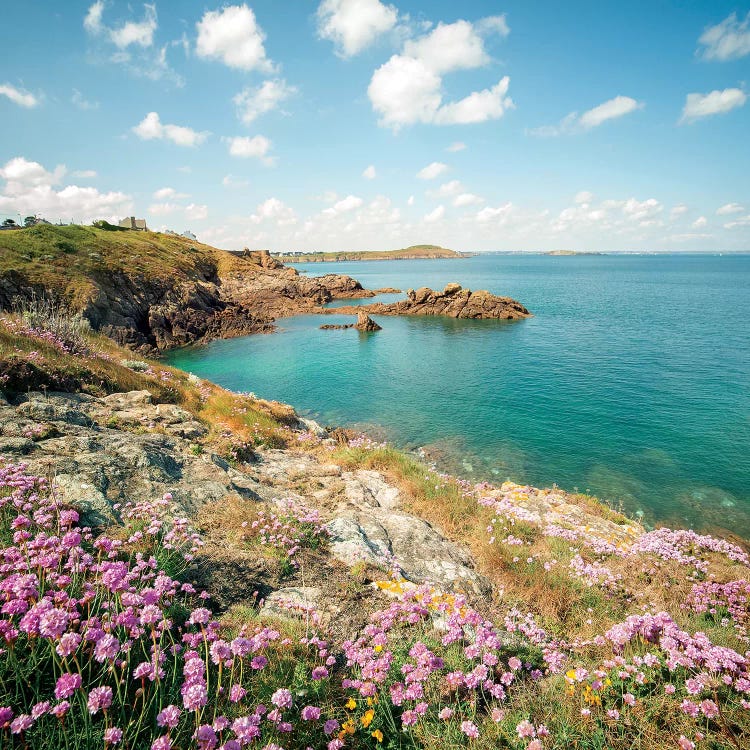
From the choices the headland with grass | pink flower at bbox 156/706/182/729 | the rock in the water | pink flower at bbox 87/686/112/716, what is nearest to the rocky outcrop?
the rock in the water

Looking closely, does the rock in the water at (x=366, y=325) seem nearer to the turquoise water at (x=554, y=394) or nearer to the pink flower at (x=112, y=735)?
the turquoise water at (x=554, y=394)

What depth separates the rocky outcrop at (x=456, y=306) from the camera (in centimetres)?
6638

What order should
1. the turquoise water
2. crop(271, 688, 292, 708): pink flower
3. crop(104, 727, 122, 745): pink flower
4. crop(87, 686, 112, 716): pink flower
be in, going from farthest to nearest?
the turquoise water, crop(271, 688, 292, 708): pink flower, crop(87, 686, 112, 716): pink flower, crop(104, 727, 122, 745): pink flower

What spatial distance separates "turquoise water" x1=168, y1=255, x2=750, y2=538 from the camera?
1825cm

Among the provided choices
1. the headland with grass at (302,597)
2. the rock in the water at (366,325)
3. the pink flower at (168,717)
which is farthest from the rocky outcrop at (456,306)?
the pink flower at (168,717)

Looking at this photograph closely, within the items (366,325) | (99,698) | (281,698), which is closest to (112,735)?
(99,698)

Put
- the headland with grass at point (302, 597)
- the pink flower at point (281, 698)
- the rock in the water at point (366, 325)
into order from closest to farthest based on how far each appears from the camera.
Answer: the pink flower at point (281, 698) < the headland with grass at point (302, 597) < the rock in the water at point (366, 325)

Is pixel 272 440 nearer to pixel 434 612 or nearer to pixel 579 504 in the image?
pixel 434 612

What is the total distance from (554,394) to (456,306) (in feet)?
142

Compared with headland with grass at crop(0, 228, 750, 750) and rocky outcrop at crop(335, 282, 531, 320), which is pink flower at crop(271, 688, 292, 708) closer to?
headland with grass at crop(0, 228, 750, 750)

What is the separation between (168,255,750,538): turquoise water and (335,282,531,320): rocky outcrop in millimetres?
6443

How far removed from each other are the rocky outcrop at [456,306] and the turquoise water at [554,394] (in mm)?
6443

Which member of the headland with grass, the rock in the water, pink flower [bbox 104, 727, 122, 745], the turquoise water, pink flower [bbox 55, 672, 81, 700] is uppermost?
pink flower [bbox 55, 672, 81, 700]

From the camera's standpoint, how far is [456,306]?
230 ft
